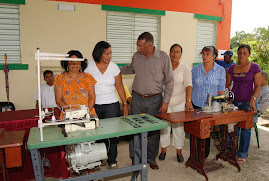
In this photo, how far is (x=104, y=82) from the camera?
284cm

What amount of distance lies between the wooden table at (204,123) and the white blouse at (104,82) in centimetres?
73

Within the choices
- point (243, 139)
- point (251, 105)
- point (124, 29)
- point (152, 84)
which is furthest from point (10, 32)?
point (243, 139)

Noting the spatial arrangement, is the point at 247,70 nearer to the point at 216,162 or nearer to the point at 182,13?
the point at 216,162

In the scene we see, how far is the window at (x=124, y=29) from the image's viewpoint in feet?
18.7

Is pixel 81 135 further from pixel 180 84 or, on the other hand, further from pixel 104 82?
pixel 180 84

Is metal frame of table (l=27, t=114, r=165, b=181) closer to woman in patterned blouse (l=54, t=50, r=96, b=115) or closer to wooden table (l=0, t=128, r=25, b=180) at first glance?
wooden table (l=0, t=128, r=25, b=180)

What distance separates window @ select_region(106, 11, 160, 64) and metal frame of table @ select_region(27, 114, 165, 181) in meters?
3.58

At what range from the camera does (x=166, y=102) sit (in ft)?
10.3

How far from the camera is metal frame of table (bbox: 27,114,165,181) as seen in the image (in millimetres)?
1913

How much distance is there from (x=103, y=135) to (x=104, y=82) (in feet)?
3.14

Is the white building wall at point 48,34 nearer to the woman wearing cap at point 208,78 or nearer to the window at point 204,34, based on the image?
the woman wearing cap at point 208,78

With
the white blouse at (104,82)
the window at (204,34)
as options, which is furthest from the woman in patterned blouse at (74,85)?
the window at (204,34)

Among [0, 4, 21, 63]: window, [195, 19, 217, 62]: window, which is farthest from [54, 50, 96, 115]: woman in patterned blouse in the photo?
[195, 19, 217, 62]: window

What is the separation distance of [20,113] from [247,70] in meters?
3.57
